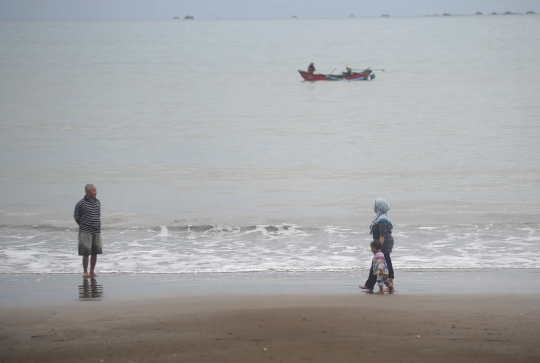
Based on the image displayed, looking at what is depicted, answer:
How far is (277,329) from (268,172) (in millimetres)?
17989

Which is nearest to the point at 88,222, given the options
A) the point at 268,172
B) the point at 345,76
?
the point at 268,172

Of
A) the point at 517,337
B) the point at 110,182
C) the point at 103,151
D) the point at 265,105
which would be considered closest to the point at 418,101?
the point at 265,105

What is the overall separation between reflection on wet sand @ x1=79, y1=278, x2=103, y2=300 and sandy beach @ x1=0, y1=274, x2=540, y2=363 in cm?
25

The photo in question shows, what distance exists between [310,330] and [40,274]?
533 centimetres

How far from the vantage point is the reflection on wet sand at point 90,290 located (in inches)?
342

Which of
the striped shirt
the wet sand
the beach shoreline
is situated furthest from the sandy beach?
the striped shirt

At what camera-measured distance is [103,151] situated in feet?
97.2

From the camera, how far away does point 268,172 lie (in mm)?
24734

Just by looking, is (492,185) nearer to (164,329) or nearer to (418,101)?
(164,329)

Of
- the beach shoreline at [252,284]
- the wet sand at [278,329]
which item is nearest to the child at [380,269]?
the beach shoreline at [252,284]

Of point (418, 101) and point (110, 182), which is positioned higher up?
point (418, 101)

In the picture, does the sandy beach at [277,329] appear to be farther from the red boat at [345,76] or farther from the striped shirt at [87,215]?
the red boat at [345,76]

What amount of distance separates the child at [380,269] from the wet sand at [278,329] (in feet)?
1.18

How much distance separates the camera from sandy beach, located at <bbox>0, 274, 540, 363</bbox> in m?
6.13
